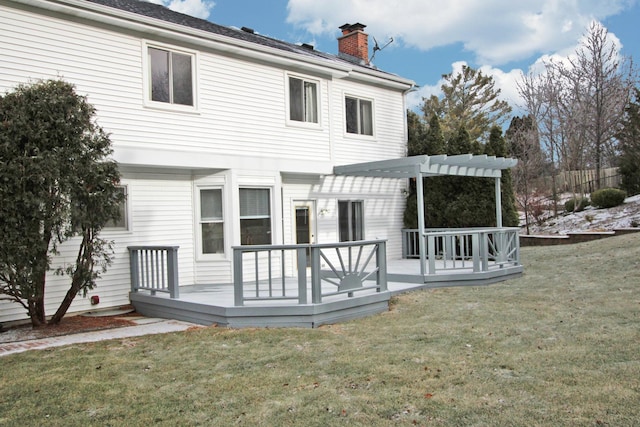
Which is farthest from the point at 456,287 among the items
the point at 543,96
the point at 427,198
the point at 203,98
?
the point at 543,96

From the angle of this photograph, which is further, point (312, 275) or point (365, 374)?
point (312, 275)

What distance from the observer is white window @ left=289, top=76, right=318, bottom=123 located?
12.7 m

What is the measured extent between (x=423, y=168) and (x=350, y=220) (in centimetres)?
327

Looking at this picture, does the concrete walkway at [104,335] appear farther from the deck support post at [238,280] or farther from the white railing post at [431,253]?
the white railing post at [431,253]

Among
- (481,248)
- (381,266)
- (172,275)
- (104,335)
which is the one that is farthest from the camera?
(481,248)

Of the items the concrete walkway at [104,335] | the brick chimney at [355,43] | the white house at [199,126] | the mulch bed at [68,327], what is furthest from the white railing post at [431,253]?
the brick chimney at [355,43]

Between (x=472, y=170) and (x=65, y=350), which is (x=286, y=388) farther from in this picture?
Answer: (x=472, y=170)

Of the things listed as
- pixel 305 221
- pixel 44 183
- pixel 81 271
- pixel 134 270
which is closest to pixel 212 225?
pixel 134 270

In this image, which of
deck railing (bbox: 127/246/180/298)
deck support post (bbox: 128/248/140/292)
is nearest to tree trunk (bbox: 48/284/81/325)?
deck railing (bbox: 127/246/180/298)

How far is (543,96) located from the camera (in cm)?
2944

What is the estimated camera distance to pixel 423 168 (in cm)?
1169

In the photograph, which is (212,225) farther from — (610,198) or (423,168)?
(610,198)

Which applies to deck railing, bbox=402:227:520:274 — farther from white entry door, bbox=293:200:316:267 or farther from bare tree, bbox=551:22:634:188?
bare tree, bbox=551:22:634:188

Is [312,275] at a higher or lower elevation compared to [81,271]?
lower
